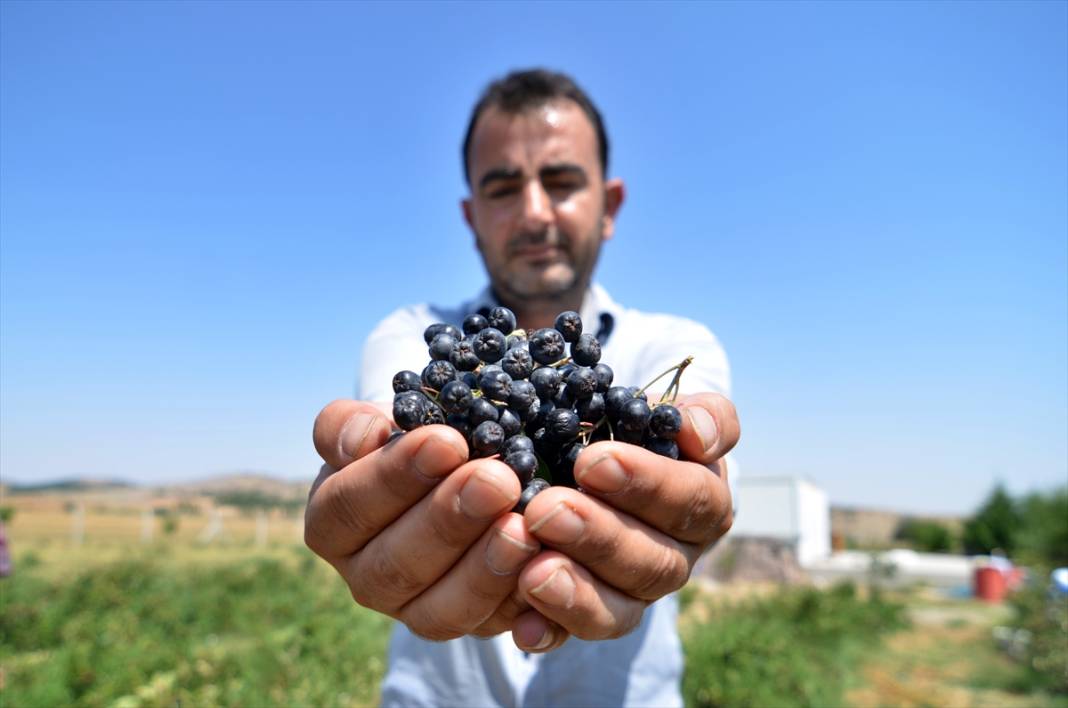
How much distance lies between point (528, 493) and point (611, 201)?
8.55 ft

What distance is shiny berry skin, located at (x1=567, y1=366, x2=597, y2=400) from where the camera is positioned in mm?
1656

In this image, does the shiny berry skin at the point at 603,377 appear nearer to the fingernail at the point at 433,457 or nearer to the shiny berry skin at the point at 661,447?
the shiny berry skin at the point at 661,447

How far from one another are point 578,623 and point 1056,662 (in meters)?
12.4

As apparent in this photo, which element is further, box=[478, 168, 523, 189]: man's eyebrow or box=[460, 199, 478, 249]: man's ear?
box=[460, 199, 478, 249]: man's ear

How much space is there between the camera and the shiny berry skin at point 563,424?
64.5 inches

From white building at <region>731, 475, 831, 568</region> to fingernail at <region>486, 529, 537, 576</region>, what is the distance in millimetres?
35049

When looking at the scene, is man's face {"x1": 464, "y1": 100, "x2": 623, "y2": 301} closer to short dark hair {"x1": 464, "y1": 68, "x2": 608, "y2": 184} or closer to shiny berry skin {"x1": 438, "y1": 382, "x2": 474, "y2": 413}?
short dark hair {"x1": 464, "y1": 68, "x2": 608, "y2": 184}

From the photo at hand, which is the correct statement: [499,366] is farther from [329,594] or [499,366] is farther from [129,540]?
[129,540]

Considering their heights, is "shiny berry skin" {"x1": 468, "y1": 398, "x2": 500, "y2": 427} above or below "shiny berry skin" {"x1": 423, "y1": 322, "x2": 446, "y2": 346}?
below

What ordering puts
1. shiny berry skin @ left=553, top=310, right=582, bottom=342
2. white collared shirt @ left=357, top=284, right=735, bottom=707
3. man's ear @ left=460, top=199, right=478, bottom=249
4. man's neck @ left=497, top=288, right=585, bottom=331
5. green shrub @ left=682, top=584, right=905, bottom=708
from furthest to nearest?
green shrub @ left=682, top=584, right=905, bottom=708
man's ear @ left=460, top=199, right=478, bottom=249
man's neck @ left=497, top=288, right=585, bottom=331
white collared shirt @ left=357, top=284, right=735, bottom=707
shiny berry skin @ left=553, top=310, right=582, bottom=342

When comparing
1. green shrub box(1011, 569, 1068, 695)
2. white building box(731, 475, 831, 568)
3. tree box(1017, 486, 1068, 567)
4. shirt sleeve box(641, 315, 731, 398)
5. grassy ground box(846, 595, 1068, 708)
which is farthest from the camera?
white building box(731, 475, 831, 568)

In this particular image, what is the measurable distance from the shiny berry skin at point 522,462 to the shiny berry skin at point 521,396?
0.36 feet

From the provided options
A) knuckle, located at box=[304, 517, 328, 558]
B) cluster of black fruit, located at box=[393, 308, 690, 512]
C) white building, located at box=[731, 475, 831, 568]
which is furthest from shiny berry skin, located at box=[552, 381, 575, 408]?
white building, located at box=[731, 475, 831, 568]

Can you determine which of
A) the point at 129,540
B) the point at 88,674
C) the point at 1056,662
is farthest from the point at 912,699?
the point at 129,540
